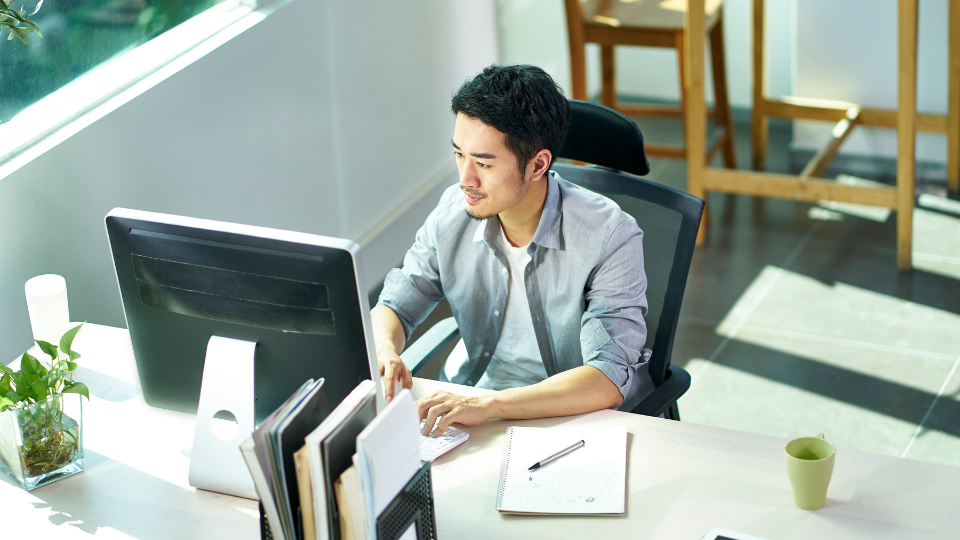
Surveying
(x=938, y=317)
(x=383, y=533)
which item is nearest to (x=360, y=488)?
(x=383, y=533)

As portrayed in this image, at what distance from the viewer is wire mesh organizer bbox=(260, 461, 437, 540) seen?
1154 millimetres

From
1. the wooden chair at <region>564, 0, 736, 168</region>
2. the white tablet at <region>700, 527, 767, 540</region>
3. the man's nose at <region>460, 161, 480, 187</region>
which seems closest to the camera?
the white tablet at <region>700, 527, 767, 540</region>

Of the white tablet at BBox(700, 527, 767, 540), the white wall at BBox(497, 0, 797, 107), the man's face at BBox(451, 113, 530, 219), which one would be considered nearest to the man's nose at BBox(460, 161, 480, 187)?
the man's face at BBox(451, 113, 530, 219)

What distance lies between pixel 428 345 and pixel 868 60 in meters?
3.01

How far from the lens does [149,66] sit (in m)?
2.39

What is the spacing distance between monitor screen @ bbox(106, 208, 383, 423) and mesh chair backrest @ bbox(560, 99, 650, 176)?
788 millimetres

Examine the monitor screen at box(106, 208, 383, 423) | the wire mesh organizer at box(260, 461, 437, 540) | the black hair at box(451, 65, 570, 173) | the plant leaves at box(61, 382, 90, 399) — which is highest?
the black hair at box(451, 65, 570, 173)

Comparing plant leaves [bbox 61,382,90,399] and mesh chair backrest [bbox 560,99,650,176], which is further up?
mesh chair backrest [bbox 560,99,650,176]

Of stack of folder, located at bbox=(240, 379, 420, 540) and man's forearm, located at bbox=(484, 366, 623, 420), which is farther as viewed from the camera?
man's forearm, located at bbox=(484, 366, 623, 420)

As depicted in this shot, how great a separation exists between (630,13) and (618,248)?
7.26ft

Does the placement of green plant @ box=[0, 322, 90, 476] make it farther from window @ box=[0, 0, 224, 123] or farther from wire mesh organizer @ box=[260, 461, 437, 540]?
window @ box=[0, 0, 224, 123]

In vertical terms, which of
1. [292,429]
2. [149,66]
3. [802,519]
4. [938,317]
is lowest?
[938,317]

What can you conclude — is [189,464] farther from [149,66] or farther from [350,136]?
[350,136]

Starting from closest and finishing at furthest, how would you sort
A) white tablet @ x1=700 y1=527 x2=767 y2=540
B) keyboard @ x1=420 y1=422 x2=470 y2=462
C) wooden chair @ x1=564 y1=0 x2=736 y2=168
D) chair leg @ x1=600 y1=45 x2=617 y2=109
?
white tablet @ x1=700 y1=527 x2=767 y2=540, keyboard @ x1=420 y1=422 x2=470 y2=462, wooden chair @ x1=564 y1=0 x2=736 y2=168, chair leg @ x1=600 y1=45 x2=617 y2=109
